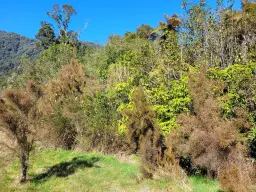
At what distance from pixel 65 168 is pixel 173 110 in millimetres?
5054

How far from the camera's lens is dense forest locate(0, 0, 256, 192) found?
321 inches

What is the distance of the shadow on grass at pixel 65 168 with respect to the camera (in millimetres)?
10007


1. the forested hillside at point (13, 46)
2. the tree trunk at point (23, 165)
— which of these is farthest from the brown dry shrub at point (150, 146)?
the forested hillside at point (13, 46)

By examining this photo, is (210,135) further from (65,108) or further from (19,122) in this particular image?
(65,108)

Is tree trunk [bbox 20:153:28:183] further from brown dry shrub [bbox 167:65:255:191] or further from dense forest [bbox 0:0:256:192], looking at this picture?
brown dry shrub [bbox 167:65:255:191]

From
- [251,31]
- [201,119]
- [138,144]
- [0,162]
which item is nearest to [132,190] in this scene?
[138,144]

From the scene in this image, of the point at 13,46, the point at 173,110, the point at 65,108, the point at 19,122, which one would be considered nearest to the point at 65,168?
the point at 19,122

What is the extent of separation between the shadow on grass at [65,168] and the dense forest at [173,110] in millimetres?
608

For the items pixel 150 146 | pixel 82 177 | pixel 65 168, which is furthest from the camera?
pixel 65 168

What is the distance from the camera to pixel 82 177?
9.66 m

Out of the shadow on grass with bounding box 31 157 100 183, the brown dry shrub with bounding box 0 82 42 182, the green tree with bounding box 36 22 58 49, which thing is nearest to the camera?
the brown dry shrub with bounding box 0 82 42 182

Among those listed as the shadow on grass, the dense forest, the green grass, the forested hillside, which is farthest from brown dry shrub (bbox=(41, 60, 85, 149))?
the forested hillside

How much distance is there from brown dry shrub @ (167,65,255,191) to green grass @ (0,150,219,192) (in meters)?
0.78

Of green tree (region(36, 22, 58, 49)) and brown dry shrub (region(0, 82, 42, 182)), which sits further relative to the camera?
green tree (region(36, 22, 58, 49))
